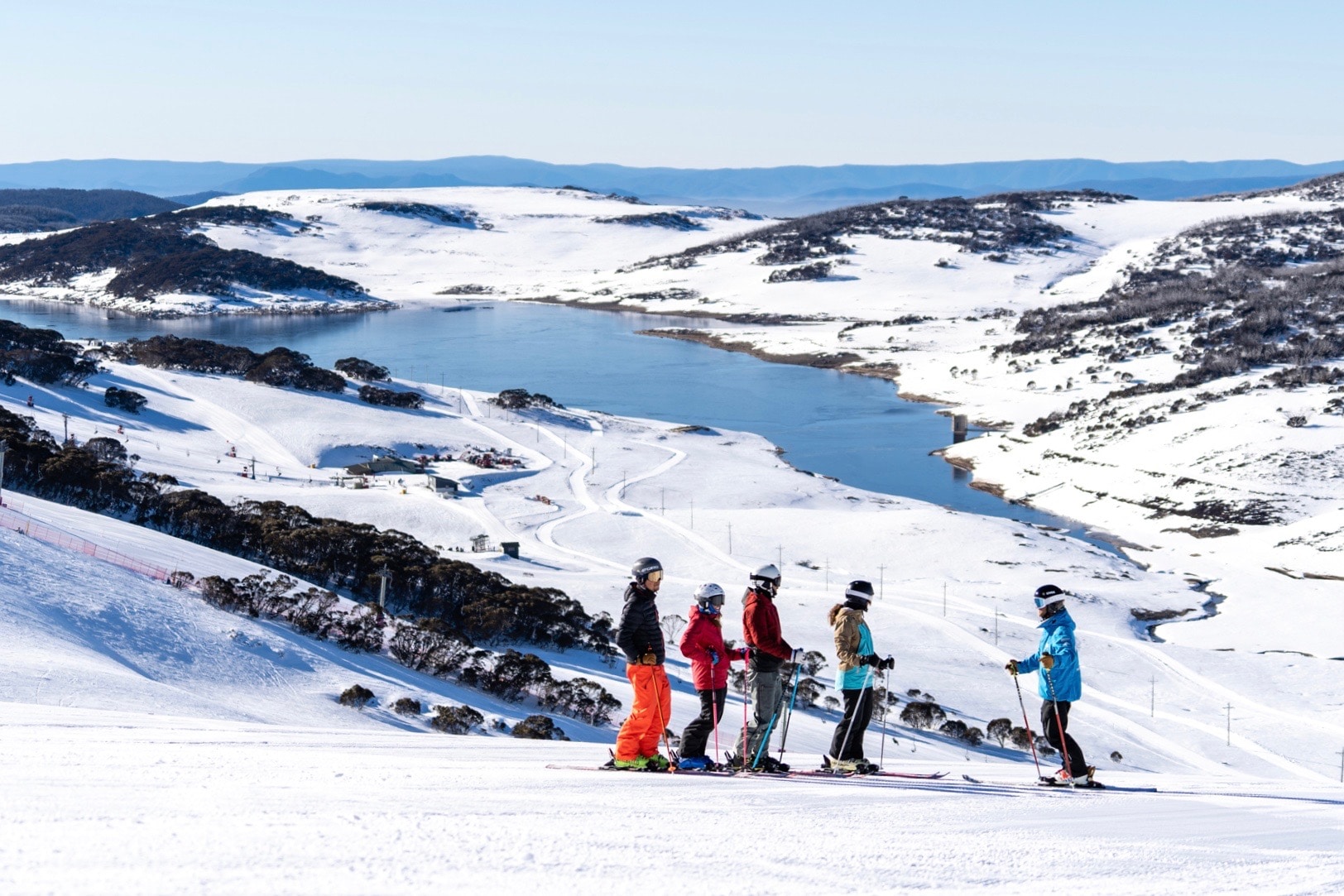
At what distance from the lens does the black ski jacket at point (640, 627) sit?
860 cm

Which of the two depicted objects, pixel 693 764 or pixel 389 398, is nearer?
pixel 693 764

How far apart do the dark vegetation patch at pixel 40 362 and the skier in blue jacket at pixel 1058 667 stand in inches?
2055

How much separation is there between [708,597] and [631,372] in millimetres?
78063

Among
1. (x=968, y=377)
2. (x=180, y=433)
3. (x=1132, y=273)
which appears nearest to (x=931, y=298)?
(x=1132, y=273)

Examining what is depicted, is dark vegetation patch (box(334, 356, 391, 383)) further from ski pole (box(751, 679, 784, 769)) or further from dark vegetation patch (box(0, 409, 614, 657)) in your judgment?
ski pole (box(751, 679, 784, 769))

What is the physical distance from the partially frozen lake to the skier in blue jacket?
124 ft

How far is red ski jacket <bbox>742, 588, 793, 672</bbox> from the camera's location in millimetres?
8906

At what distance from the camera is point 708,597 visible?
864 centimetres

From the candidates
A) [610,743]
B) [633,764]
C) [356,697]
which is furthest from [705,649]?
[610,743]

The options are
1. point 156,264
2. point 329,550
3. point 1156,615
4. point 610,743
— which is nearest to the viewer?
point 610,743

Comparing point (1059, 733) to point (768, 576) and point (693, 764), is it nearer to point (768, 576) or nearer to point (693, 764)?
point (768, 576)

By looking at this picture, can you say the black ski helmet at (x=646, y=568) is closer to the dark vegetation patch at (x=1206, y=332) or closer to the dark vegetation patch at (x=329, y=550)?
the dark vegetation patch at (x=329, y=550)

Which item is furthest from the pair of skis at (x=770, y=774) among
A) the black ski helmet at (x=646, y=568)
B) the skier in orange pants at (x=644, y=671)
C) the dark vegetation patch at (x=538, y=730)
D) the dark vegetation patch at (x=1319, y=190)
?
the dark vegetation patch at (x=1319, y=190)

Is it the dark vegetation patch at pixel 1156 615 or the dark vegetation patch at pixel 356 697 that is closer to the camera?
the dark vegetation patch at pixel 356 697
